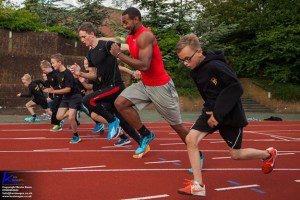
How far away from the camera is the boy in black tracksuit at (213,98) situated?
3.44 meters

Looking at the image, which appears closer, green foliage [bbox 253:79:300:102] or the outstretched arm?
the outstretched arm

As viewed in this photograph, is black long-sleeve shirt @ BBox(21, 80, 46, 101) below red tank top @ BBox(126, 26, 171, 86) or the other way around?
below

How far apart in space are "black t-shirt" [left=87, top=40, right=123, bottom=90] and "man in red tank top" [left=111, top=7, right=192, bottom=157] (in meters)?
0.93

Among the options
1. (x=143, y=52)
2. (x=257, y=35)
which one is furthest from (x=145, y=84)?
(x=257, y=35)

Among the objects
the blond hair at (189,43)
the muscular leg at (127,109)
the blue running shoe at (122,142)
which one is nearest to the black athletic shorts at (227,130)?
the blond hair at (189,43)

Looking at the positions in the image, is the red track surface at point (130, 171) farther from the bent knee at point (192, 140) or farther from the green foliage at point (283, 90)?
the green foliage at point (283, 90)

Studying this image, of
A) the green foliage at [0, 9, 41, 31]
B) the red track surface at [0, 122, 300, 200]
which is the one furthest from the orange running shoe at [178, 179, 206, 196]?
the green foliage at [0, 9, 41, 31]

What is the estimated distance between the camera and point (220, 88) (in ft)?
11.7

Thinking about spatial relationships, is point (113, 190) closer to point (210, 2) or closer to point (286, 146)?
point (286, 146)

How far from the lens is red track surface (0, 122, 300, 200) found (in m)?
3.47

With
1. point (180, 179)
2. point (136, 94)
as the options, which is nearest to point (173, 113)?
point (136, 94)

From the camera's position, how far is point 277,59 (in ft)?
78.1

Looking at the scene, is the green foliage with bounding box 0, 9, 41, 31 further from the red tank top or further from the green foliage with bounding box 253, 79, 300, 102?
the red tank top

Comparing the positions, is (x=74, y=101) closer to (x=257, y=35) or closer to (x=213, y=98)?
(x=213, y=98)
